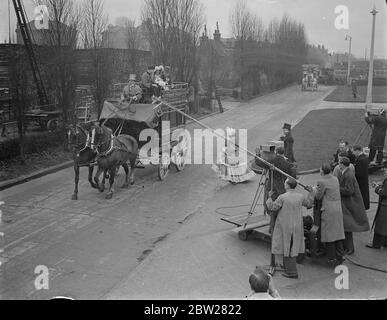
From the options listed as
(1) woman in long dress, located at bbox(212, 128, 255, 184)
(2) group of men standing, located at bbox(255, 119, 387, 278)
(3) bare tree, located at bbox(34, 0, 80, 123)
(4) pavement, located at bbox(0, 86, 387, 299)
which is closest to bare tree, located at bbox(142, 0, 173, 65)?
(3) bare tree, located at bbox(34, 0, 80, 123)

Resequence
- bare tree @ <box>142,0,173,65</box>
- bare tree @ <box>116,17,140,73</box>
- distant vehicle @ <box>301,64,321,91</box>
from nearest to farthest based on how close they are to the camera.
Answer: bare tree @ <box>142,0,173,65</box> < bare tree @ <box>116,17,140,73</box> < distant vehicle @ <box>301,64,321,91</box>

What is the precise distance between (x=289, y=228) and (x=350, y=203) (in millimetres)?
1460

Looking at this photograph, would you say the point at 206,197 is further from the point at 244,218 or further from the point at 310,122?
the point at 310,122

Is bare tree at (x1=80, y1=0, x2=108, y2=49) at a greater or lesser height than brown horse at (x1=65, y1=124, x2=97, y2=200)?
greater

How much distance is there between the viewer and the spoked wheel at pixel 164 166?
41.7 feet

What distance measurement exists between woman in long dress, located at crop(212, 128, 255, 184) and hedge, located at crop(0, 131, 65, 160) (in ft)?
19.6

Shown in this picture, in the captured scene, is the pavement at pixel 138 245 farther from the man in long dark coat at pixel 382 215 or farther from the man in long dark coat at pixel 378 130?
the man in long dark coat at pixel 378 130

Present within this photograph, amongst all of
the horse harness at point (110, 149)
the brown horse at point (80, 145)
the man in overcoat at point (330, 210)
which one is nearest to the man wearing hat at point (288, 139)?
the horse harness at point (110, 149)

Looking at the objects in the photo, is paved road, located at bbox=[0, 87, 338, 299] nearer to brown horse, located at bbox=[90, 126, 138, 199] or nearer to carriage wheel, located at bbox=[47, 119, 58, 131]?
brown horse, located at bbox=[90, 126, 138, 199]

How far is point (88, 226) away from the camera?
356 inches

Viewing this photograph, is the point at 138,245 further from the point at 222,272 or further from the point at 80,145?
the point at 80,145

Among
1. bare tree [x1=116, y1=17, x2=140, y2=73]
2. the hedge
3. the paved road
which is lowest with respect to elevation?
the paved road

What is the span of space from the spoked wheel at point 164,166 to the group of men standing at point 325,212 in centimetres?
491

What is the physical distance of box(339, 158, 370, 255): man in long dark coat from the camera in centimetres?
740
